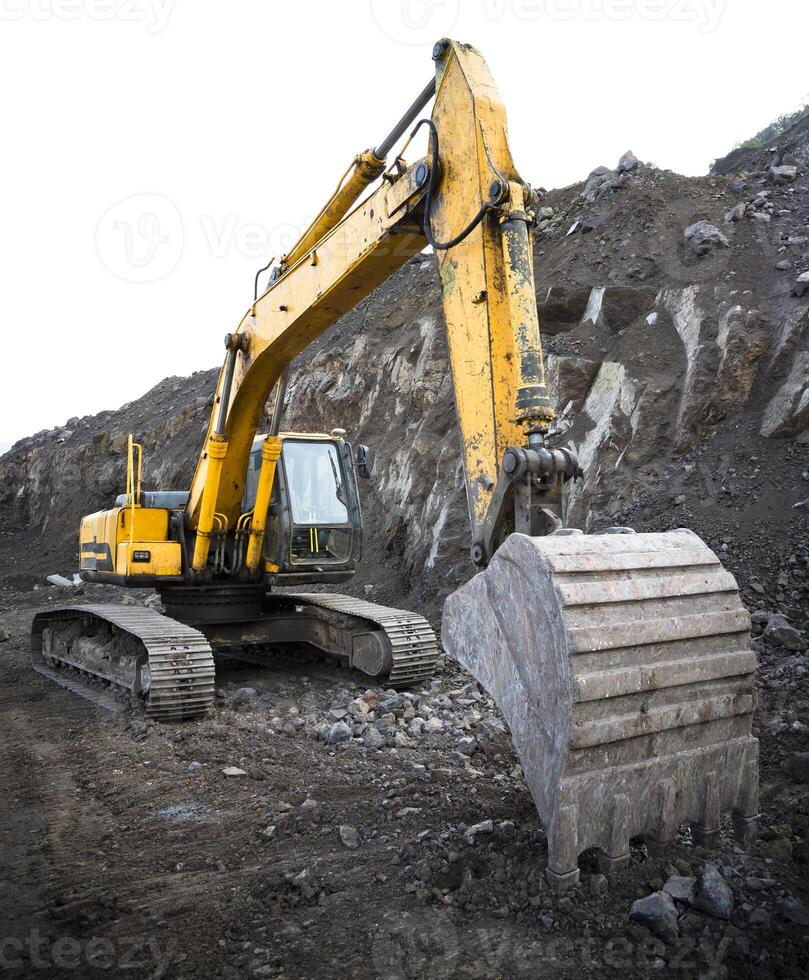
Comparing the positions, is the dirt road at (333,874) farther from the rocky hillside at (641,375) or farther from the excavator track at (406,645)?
the rocky hillside at (641,375)

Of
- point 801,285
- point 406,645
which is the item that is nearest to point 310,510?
point 406,645

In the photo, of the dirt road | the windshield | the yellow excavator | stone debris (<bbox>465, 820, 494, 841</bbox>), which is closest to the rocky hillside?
the windshield

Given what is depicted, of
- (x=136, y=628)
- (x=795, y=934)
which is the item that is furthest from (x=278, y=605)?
(x=795, y=934)

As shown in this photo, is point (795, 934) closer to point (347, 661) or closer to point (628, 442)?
point (347, 661)

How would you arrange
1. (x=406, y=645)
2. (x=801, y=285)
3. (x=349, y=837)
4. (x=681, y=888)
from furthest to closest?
(x=801, y=285)
(x=406, y=645)
(x=349, y=837)
(x=681, y=888)

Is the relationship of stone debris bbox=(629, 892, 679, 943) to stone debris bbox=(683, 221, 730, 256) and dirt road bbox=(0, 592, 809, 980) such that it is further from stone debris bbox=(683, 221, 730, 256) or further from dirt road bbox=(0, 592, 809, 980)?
stone debris bbox=(683, 221, 730, 256)

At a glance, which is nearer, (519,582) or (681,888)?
(681,888)

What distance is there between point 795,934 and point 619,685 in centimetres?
95

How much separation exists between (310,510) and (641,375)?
4620 mm

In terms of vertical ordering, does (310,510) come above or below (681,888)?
above

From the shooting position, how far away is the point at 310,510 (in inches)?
295

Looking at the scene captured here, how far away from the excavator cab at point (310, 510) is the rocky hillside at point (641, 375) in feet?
9.38

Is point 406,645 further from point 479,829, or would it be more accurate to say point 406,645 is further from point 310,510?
point 479,829

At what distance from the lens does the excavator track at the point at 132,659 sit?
605cm
